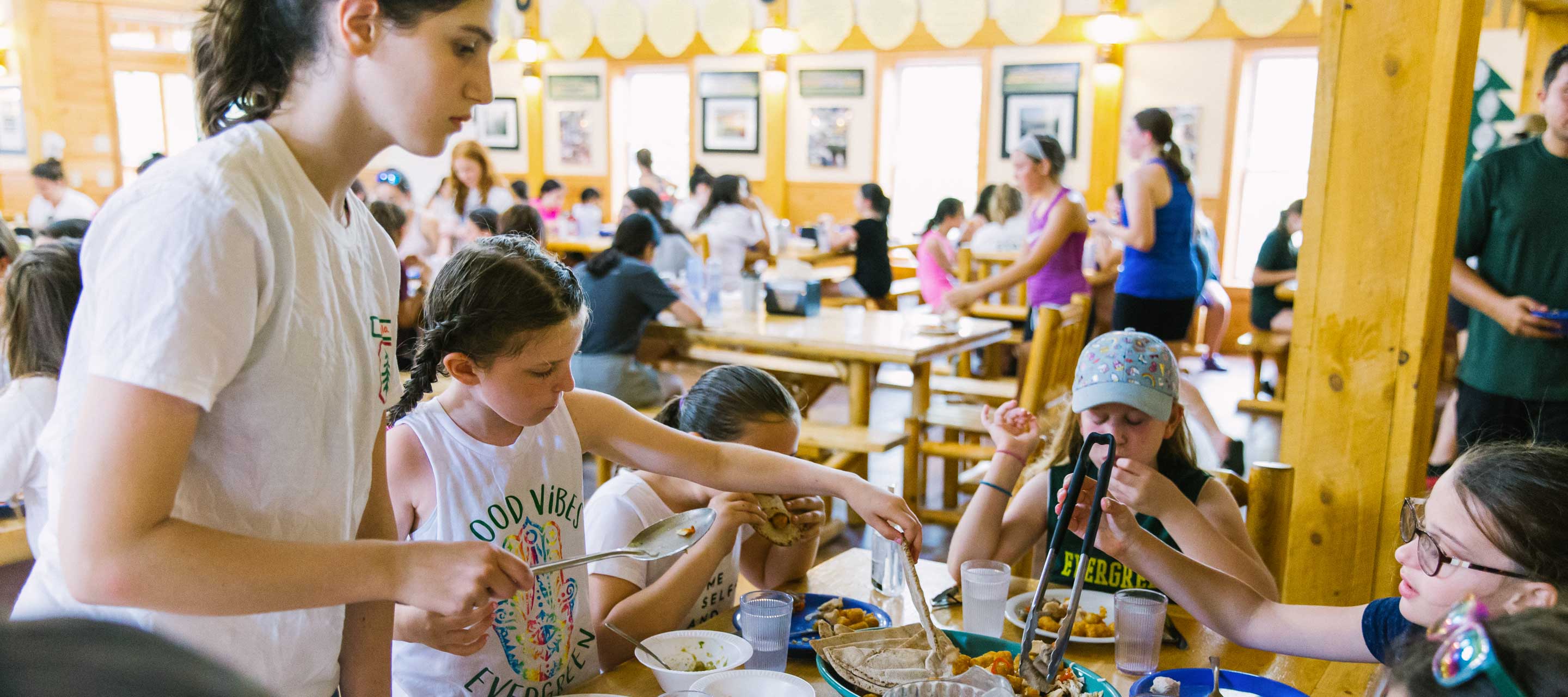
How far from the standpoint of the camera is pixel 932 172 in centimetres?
991

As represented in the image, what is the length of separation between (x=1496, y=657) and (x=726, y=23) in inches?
396

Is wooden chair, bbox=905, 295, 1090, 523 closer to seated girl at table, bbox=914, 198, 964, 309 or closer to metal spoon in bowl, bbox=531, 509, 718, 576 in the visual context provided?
seated girl at table, bbox=914, 198, 964, 309

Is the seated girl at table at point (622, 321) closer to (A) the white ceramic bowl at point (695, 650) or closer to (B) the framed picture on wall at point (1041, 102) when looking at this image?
(A) the white ceramic bowl at point (695, 650)

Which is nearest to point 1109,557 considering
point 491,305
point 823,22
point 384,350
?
point 491,305

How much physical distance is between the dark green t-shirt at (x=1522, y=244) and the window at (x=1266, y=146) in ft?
19.5

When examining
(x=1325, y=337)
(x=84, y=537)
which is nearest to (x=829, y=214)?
(x=1325, y=337)

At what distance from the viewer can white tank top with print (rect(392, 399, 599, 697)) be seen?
1429mm

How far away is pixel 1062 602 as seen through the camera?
164 cm

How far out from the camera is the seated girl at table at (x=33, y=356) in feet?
6.64

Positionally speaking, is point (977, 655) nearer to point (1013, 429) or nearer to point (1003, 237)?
point (1013, 429)

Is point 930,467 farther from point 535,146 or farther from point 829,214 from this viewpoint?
point 535,146

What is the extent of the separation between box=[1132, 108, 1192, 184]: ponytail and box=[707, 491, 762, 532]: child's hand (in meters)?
3.35

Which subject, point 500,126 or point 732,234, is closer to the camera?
point 732,234

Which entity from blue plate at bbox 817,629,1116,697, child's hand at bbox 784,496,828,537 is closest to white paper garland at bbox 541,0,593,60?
child's hand at bbox 784,496,828,537
